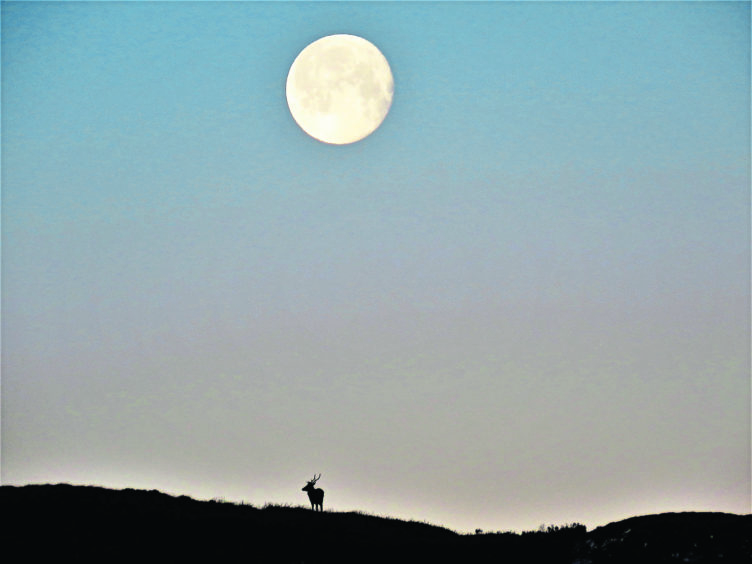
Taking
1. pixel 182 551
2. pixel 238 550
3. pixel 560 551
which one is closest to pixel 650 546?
pixel 560 551

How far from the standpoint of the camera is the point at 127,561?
28859 millimetres

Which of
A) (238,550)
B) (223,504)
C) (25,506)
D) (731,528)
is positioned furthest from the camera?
(223,504)

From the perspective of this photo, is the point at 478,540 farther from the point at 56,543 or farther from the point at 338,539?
the point at 56,543

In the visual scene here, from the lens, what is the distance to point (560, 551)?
1297 inches

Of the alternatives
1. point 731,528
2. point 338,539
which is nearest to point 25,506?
point 338,539

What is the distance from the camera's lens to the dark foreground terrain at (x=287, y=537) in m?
28.6

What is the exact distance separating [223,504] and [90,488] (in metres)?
6.00

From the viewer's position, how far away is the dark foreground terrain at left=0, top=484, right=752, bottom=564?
28.6 metres

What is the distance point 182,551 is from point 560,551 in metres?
13.8

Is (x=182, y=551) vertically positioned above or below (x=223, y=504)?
below

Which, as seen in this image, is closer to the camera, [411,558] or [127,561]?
[127,561]

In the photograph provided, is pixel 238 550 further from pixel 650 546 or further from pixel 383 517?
pixel 650 546

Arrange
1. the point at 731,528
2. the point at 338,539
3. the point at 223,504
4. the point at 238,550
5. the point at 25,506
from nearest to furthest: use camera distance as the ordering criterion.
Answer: the point at 731,528, the point at 238,550, the point at 338,539, the point at 25,506, the point at 223,504

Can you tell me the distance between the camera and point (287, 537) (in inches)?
1254
